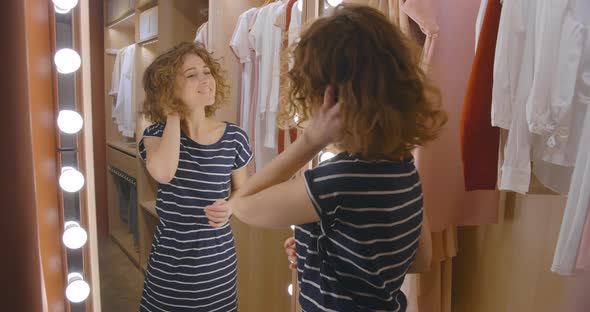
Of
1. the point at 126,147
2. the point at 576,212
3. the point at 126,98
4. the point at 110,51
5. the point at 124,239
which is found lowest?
the point at 124,239

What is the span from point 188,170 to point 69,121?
0.89 ft

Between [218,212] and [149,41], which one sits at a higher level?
[149,41]

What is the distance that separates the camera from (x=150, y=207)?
926 millimetres

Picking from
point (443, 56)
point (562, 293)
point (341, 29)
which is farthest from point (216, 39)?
point (562, 293)

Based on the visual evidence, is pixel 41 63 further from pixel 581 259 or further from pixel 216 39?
pixel 581 259

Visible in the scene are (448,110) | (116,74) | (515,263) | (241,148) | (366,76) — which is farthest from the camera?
(515,263)

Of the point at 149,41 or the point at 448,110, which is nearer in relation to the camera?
→ the point at 149,41

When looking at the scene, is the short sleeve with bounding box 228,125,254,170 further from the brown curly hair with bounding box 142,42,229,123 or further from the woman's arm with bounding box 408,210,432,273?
the woman's arm with bounding box 408,210,432,273

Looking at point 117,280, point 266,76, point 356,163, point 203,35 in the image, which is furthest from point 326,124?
point 117,280

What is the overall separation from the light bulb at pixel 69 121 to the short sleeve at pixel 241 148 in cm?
33

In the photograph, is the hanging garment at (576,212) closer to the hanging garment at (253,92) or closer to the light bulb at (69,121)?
the hanging garment at (253,92)

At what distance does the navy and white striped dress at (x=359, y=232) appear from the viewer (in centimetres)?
58

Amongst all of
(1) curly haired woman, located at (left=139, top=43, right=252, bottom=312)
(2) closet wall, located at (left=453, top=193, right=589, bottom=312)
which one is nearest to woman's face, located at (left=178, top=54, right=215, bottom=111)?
(1) curly haired woman, located at (left=139, top=43, right=252, bottom=312)

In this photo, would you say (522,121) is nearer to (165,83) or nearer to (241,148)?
(241,148)
